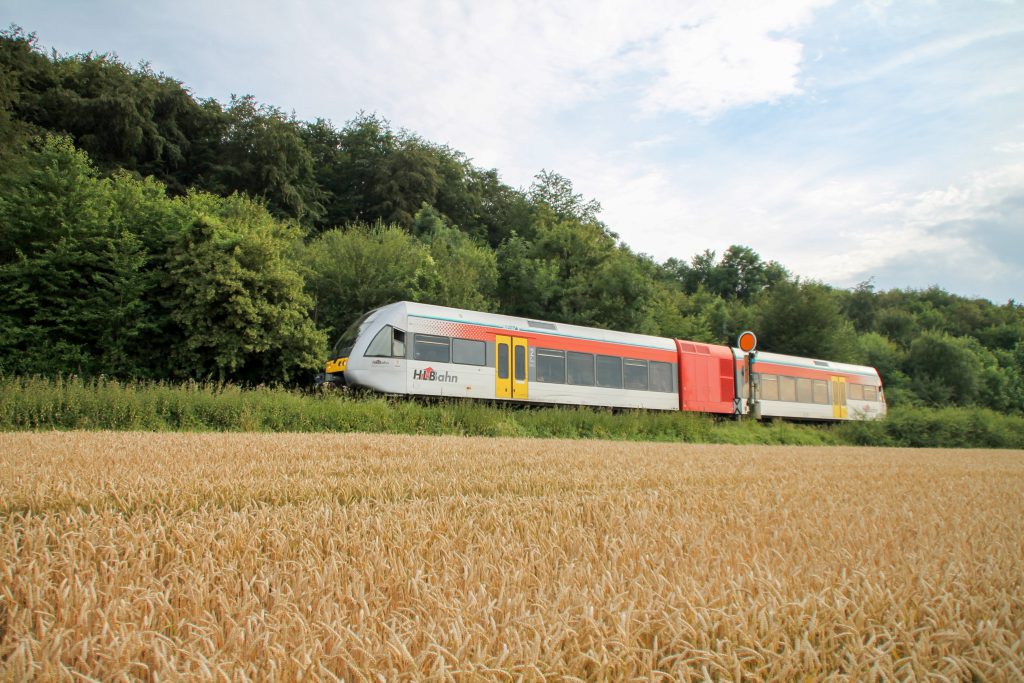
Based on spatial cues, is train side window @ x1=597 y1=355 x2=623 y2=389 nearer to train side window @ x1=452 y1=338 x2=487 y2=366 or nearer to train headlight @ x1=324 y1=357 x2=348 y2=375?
train side window @ x1=452 y1=338 x2=487 y2=366

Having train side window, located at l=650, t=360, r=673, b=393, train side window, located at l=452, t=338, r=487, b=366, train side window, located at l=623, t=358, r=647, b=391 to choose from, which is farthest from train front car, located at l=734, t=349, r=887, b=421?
train side window, located at l=452, t=338, r=487, b=366

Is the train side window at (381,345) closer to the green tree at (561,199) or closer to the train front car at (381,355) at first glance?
the train front car at (381,355)

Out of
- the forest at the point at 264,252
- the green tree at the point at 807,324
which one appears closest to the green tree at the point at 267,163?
the forest at the point at 264,252

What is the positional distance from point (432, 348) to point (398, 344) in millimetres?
944

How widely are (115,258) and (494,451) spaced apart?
17.1m

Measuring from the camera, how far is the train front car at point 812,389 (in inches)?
914

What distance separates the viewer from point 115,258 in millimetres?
18812

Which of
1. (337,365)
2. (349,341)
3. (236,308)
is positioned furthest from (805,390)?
(236,308)

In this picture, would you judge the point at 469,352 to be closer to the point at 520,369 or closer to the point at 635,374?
the point at 520,369

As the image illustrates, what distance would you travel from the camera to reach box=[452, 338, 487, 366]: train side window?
661 inches

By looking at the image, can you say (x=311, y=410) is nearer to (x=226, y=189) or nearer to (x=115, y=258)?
(x=115, y=258)

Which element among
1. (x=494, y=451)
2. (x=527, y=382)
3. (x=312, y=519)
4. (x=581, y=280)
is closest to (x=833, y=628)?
(x=312, y=519)

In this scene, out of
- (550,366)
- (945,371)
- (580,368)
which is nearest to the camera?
(550,366)

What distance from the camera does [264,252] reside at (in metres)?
19.4
